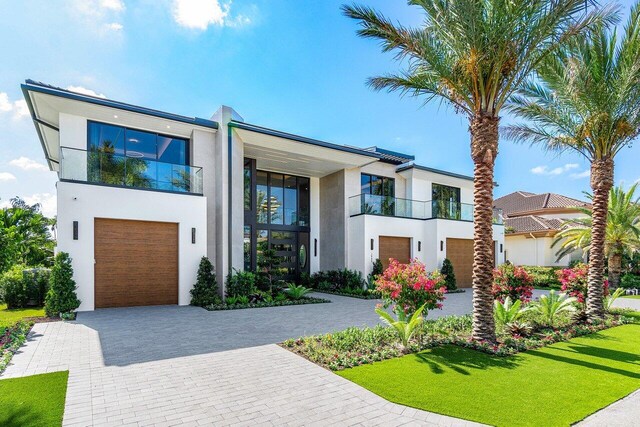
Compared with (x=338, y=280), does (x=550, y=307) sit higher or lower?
higher

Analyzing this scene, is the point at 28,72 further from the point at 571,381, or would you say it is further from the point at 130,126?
the point at 571,381

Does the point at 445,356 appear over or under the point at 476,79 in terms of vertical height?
under

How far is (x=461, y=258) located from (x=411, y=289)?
15133 mm

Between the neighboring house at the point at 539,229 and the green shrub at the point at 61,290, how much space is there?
28.3 meters

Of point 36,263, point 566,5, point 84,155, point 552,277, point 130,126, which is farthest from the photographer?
point 552,277

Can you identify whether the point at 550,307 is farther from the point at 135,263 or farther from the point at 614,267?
the point at 614,267

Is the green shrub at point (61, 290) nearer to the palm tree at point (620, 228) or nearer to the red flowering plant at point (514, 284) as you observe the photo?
the red flowering plant at point (514, 284)

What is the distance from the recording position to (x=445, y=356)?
21.5 feet

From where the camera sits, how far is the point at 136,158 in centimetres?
1221

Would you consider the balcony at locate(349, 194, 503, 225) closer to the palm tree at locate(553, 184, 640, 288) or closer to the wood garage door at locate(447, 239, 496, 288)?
the wood garage door at locate(447, 239, 496, 288)

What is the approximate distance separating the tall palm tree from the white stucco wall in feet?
29.1

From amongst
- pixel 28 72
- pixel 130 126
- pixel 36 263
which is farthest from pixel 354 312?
pixel 36 263

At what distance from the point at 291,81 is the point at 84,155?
8.44 meters

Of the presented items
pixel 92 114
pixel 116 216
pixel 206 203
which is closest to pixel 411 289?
pixel 206 203
